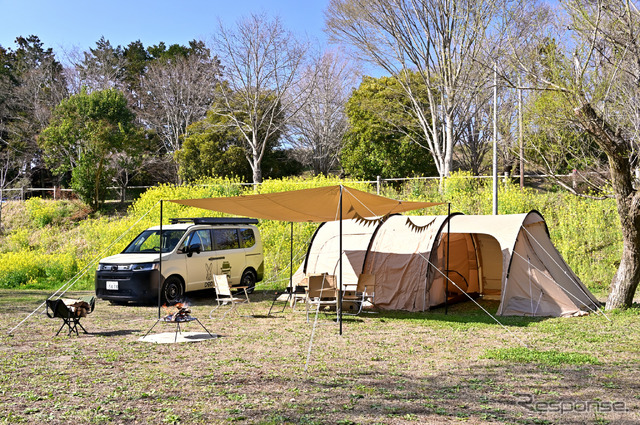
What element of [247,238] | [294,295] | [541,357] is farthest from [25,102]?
[541,357]

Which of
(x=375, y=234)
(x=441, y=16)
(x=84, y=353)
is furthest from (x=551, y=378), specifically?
(x=441, y=16)

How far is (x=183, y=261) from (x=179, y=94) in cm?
2590

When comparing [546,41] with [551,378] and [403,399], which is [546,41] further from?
[403,399]

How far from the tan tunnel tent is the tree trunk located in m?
0.63

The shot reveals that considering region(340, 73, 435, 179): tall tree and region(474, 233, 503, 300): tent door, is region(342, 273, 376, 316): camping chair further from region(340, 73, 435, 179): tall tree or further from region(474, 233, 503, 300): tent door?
region(340, 73, 435, 179): tall tree

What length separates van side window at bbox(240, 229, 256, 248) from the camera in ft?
45.5

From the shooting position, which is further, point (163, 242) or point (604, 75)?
point (163, 242)

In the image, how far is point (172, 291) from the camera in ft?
39.5

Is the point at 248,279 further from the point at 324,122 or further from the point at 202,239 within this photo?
the point at 324,122

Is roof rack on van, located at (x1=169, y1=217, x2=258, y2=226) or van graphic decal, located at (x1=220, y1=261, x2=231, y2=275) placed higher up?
roof rack on van, located at (x1=169, y1=217, x2=258, y2=226)

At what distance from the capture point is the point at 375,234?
12102mm

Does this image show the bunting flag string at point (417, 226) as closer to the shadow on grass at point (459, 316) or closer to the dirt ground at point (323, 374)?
the shadow on grass at point (459, 316)

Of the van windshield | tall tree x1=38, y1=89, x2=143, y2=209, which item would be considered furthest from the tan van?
tall tree x1=38, y1=89, x2=143, y2=209

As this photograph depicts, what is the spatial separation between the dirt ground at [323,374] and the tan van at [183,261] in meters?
1.66
